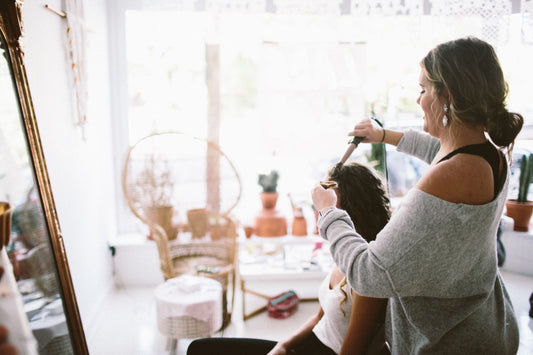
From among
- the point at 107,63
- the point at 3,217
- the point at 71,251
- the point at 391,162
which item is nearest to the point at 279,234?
the point at 391,162

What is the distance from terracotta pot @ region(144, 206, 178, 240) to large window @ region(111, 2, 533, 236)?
0.63 metres

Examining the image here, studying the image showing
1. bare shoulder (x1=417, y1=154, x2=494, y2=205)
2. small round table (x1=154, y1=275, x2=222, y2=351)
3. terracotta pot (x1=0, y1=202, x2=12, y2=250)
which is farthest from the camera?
small round table (x1=154, y1=275, x2=222, y2=351)

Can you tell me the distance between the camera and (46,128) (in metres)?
1.86

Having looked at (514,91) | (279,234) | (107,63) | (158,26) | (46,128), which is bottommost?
(279,234)

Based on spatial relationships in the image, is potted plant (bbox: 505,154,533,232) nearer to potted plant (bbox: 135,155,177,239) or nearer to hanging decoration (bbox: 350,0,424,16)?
hanging decoration (bbox: 350,0,424,16)

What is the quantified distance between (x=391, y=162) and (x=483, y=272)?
93.1 inches

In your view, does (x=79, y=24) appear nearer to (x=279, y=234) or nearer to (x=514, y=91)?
(x=279, y=234)

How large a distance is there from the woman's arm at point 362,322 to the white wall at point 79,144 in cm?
147

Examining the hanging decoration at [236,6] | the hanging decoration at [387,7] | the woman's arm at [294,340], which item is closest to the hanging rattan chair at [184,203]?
the hanging decoration at [236,6]

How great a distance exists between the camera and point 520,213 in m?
3.01

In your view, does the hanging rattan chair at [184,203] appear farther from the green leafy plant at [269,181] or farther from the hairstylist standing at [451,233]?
the hairstylist standing at [451,233]

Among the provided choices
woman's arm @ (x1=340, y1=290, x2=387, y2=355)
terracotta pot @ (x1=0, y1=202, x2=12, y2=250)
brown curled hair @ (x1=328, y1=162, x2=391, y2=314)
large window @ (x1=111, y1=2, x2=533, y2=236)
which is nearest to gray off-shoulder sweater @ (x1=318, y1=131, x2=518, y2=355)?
woman's arm @ (x1=340, y1=290, x2=387, y2=355)

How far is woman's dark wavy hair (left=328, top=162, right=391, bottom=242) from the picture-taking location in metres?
1.23

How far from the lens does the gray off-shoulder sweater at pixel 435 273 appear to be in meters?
0.85
